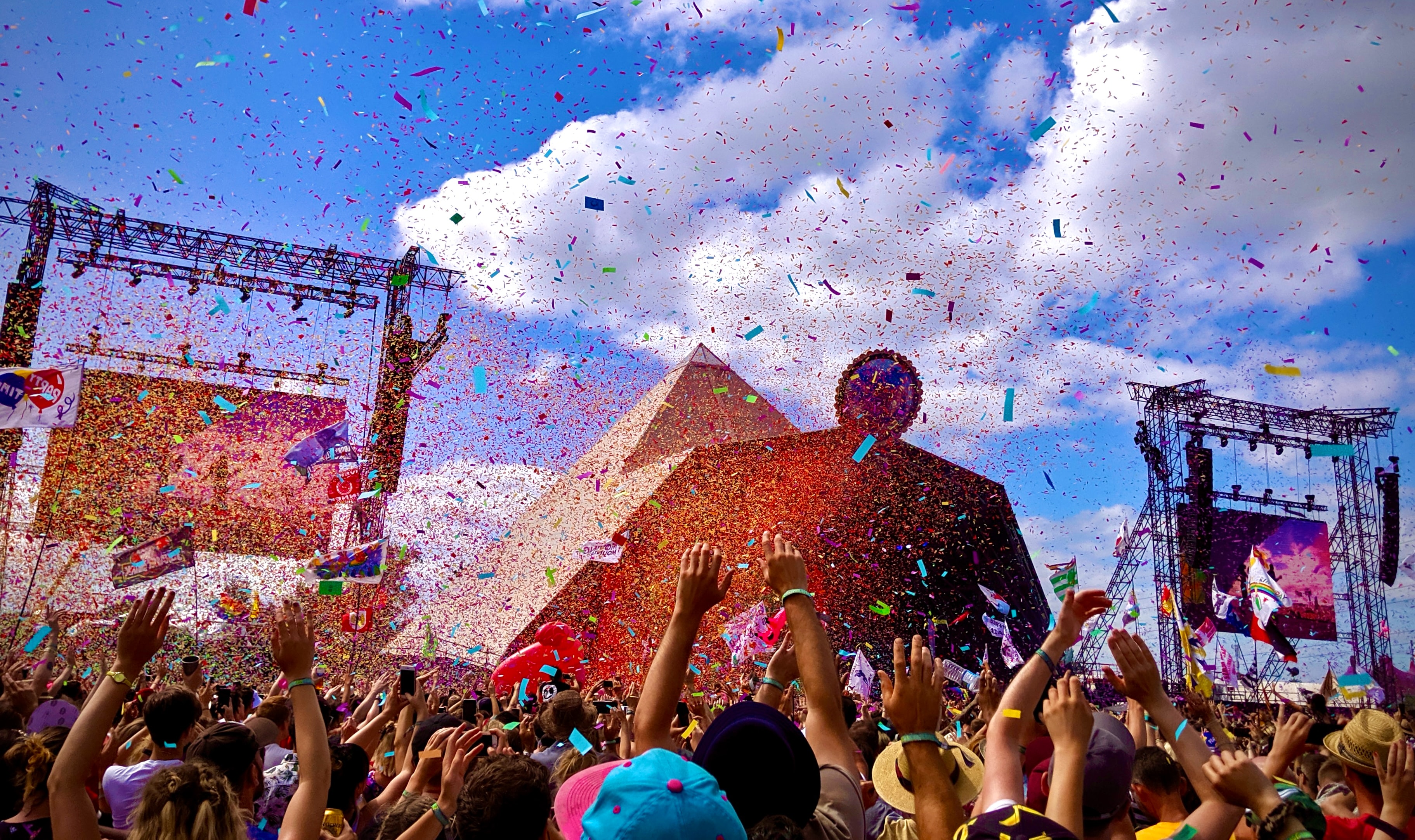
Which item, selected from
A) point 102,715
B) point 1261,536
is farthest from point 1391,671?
point 102,715

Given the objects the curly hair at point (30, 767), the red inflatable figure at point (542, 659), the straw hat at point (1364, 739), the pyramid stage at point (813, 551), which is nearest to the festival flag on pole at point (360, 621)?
the pyramid stage at point (813, 551)

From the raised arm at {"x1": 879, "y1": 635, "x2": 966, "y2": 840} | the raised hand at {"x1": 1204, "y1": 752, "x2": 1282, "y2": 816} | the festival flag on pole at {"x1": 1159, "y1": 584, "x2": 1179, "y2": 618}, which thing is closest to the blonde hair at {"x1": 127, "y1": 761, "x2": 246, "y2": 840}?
the raised arm at {"x1": 879, "y1": 635, "x2": 966, "y2": 840}

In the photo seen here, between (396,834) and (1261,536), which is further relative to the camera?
(1261,536)

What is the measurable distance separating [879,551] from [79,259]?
2030cm

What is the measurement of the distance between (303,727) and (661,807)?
1.61 metres

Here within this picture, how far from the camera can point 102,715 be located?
264 centimetres

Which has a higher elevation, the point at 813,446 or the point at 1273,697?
the point at 813,446

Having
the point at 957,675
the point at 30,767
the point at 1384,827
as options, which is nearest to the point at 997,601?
the point at 957,675

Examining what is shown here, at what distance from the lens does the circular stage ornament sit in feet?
76.8

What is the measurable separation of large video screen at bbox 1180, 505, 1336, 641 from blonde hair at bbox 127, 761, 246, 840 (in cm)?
3172

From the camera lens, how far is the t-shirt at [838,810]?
204 cm

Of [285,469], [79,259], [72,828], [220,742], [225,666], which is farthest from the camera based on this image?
[285,469]

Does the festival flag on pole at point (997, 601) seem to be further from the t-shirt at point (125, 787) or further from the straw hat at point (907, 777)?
the t-shirt at point (125, 787)

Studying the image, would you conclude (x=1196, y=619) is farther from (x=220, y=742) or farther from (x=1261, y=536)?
(x=220, y=742)
